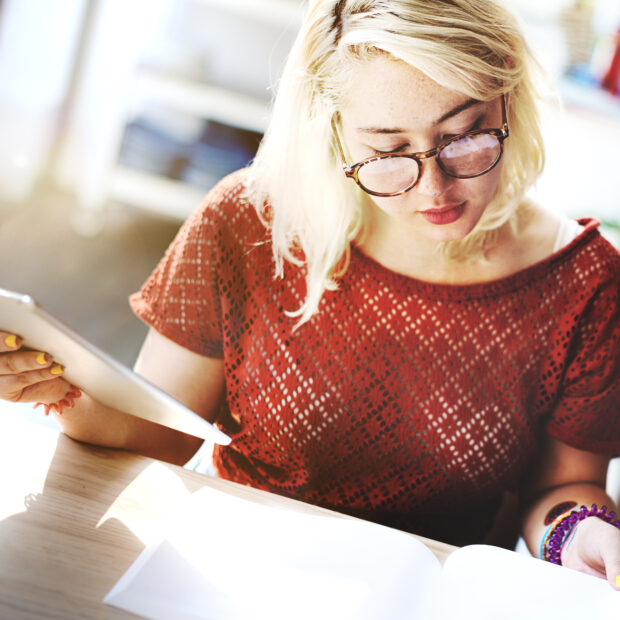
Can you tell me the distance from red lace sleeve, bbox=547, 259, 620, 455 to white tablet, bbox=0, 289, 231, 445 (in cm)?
46

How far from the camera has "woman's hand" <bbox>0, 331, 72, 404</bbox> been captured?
662mm

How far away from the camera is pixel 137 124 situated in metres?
2.64

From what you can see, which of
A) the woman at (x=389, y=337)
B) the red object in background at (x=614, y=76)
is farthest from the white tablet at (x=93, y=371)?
the red object in background at (x=614, y=76)

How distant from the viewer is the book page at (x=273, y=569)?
57 centimetres

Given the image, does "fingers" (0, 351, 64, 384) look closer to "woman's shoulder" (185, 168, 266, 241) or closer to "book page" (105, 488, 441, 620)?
"book page" (105, 488, 441, 620)

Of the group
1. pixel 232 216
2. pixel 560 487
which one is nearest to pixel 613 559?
pixel 560 487

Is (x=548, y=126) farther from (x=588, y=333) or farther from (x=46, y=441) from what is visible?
(x=46, y=441)

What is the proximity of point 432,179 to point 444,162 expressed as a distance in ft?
0.07

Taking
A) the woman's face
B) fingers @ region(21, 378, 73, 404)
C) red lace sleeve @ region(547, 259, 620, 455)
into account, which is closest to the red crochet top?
red lace sleeve @ region(547, 259, 620, 455)

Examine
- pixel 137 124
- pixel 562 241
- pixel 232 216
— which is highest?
pixel 562 241

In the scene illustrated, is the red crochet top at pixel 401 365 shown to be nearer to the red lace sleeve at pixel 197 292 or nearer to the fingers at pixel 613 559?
the red lace sleeve at pixel 197 292

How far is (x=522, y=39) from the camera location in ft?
2.67

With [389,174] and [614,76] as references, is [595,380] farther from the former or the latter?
[614,76]

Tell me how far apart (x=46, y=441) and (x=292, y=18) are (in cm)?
209
